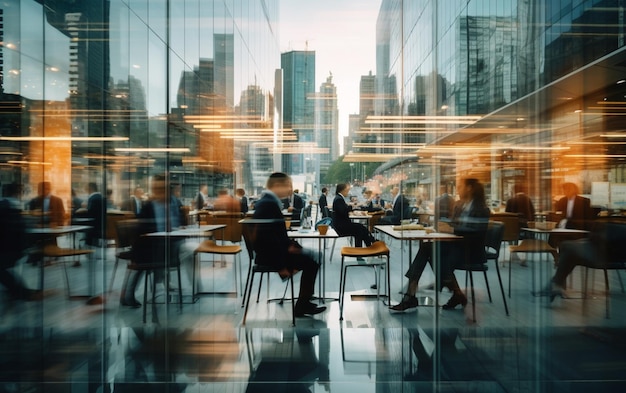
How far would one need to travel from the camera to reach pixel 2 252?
369cm

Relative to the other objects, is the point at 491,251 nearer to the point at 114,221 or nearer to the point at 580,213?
the point at 580,213

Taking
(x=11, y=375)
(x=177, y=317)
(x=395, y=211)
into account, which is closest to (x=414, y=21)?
(x=395, y=211)

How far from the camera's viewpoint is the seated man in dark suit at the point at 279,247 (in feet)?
11.6

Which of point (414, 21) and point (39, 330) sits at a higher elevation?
point (414, 21)

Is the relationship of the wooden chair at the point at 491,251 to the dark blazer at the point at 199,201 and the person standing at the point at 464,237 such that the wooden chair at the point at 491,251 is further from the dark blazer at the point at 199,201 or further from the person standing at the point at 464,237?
the dark blazer at the point at 199,201

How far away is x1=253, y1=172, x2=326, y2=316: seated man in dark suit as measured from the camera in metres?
3.54

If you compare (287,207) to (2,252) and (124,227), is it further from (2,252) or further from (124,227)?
(2,252)

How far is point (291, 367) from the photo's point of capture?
2.57 m

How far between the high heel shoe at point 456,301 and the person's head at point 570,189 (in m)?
1.91

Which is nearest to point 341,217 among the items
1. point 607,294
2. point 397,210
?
point 397,210

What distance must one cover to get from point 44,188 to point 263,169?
96.3 inches

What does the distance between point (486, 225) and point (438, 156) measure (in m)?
0.98

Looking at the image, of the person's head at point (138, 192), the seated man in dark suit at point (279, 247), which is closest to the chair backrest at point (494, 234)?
the seated man in dark suit at point (279, 247)

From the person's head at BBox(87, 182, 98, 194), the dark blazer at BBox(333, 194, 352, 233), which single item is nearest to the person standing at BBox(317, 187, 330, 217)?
the dark blazer at BBox(333, 194, 352, 233)
